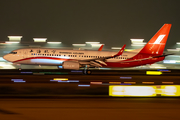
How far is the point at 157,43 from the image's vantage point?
97.7 feet

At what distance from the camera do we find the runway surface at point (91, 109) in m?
7.84

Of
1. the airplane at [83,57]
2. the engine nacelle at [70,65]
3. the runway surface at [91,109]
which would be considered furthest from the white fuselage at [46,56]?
the runway surface at [91,109]

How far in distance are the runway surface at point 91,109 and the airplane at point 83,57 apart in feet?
50.5

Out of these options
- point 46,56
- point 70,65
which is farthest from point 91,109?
point 46,56

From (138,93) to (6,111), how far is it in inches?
273

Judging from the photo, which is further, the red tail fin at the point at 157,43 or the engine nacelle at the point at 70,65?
the red tail fin at the point at 157,43

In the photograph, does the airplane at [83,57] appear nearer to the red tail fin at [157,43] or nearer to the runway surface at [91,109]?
the red tail fin at [157,43]

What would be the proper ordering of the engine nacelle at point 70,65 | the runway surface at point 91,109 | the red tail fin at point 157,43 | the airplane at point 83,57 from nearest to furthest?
the runway surface at point 91,109, the engine nacelle at point 70,65, the airplane at point 83,57, the red tail fin at point 157,43

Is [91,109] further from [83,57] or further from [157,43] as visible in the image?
[157,43]

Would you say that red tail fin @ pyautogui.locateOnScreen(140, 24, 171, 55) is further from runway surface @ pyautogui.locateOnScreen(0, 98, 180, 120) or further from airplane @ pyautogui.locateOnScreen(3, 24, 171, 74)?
runway surface @ pyautogui.locateOnScreen(0, 98, 180, 120)

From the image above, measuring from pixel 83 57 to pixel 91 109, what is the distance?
19.2 meters

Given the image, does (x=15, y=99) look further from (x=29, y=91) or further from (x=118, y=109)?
(x=118, y=109)

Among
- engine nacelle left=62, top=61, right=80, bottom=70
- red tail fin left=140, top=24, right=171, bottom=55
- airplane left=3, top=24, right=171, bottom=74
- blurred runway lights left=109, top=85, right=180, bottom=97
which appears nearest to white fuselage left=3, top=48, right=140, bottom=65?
airplane left=3, top=24, right=171, bottom=74

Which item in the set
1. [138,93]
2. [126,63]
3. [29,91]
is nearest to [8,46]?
[126,63]
